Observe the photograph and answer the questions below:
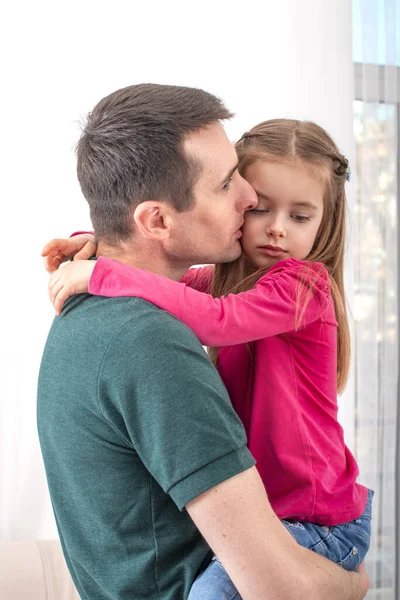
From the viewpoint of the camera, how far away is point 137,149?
4.64 ft

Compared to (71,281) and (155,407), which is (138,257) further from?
(155,407)

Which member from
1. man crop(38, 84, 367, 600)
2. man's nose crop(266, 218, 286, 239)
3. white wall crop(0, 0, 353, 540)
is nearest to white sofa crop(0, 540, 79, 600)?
white wall crop(0, 0, 353, 540)

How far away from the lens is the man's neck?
4.89ft

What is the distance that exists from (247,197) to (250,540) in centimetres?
69

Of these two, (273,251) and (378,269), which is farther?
(378,269)

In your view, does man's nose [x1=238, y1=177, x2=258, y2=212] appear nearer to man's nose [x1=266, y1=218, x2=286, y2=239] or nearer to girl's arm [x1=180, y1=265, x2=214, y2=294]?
man's nose [x1=266, y1=218, x2=286, y2=239]

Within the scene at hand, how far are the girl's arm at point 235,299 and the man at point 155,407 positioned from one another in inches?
2.2

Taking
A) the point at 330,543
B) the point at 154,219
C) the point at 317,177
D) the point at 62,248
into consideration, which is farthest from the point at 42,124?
the point at 330,543

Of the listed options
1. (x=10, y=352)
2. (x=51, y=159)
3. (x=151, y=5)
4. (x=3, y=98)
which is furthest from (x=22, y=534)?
(x=151, y=5)

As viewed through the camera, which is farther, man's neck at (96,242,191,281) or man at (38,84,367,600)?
man's neck at (96,242,191,281)

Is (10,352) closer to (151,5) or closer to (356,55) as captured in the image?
(151,5)

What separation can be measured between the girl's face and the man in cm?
6

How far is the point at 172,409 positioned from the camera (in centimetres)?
116

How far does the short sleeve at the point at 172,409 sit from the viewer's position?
1.15 meters
